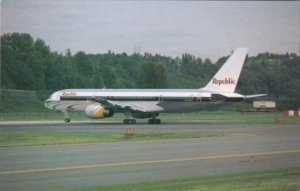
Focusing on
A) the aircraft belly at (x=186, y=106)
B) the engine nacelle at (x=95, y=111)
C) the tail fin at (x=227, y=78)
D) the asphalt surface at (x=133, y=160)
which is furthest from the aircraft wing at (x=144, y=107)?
the asphalt surface at (x=133, y=160)

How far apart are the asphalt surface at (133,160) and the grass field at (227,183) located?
21.0 inches

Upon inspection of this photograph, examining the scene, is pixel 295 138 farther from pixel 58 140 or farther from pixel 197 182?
pixel 197 182

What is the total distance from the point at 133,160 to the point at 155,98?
2077 cm

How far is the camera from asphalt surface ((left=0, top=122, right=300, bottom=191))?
431 inches

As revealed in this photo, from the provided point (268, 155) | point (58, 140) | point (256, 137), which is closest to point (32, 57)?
point (58, 140)

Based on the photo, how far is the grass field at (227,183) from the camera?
991cm

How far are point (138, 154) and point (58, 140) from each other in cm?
589

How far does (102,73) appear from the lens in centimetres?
4809

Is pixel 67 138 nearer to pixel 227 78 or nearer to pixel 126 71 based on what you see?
pixel 227 78

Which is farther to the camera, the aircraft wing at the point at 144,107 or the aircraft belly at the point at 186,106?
the aircraft wing at the point at 144,107

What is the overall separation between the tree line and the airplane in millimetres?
1107

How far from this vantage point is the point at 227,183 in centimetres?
1055

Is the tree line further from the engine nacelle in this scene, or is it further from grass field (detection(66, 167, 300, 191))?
grass field (detection(66, 167, 300, 191))

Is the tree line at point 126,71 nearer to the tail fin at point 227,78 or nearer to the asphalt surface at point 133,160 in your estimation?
the tail fin at point 227,78
